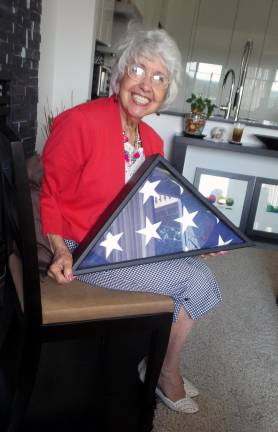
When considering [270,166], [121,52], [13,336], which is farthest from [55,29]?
[13,336]

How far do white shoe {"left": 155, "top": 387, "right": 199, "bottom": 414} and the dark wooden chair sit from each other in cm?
9

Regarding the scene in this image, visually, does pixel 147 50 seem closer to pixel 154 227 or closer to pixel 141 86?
pixel 141 86

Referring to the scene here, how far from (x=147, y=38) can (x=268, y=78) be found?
4171mm

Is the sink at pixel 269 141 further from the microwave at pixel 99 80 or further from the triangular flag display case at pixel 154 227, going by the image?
the triangular flag display case at pixel 154 227

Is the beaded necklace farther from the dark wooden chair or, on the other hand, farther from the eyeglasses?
the dark wooden chair

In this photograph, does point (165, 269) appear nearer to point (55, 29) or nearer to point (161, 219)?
point (161, 219)

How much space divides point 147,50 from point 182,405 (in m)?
1.23

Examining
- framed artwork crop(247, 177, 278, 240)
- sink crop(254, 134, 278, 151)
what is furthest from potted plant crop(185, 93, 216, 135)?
framed artwork crop(247, 177, 278, 240)

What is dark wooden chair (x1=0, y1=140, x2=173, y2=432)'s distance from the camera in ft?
2.93

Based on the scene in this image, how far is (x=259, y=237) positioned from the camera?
3043 mm

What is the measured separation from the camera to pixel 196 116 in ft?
8.84

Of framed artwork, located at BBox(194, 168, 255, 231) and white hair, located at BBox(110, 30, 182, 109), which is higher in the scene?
white hair, located at BBox(110, 30, 182, 109)

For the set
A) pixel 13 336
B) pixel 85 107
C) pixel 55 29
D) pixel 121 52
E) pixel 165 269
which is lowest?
pixel 13 336

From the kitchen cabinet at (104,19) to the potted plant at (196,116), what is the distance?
842 mm
